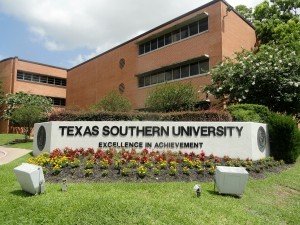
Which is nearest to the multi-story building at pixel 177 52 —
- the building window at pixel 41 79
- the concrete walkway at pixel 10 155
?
the building window at pixel 41 79

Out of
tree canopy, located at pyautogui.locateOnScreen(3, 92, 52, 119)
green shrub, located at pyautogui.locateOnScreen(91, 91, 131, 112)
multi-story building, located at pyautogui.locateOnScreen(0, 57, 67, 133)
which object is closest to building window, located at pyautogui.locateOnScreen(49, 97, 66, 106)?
multi-story building, located at pyautogui.locateOnScreen(0, 57, 67, 133)

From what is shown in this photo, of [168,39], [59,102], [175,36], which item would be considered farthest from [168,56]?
[59,102]

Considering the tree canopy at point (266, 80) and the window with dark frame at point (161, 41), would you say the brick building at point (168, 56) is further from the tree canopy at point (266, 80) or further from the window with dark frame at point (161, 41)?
Result: the tree canopy at point (266, 80)

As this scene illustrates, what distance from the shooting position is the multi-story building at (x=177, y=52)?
2488 cm

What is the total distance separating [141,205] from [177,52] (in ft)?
67.6

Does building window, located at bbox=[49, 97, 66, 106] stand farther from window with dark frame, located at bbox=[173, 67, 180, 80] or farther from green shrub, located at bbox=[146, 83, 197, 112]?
green shrub, located at bbox=[146, 83, 197, 112]

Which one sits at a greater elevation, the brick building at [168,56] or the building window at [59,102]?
the brick building at [168,56]

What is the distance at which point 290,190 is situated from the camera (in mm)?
11328

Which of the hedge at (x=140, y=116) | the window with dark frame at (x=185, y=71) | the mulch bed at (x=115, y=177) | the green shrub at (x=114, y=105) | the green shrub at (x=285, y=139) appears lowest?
the mulch bed at (x=115, y=177)

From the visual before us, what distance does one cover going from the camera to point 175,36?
27.8 m

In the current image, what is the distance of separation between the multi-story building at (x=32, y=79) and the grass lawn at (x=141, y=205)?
32075 mm

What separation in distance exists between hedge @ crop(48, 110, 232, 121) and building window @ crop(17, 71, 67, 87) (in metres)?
27.2

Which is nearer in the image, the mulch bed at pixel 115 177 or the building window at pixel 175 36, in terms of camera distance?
the mulch bed at pixel 115 177

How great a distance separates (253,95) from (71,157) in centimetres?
1207
